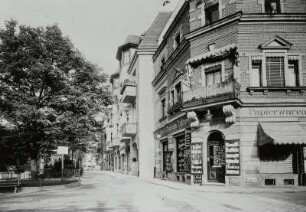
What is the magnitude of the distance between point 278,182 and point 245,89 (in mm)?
5006

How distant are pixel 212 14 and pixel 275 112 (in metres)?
6.70

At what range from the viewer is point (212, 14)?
22.0 m

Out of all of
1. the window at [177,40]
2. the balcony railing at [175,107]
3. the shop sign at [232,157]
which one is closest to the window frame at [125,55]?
the window at [177,40]

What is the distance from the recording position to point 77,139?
2433cm

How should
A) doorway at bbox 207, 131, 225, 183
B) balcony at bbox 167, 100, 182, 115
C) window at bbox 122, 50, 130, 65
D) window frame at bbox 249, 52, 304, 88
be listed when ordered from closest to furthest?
window frame at bbox 249, 52, 304, 88
doorway at bbox 207, 131, 225, 183
balcony at bbox 167, 100, 182, 115
window at bbox 122, 50, 130, 65

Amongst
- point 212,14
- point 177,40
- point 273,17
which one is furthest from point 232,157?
point 177,40

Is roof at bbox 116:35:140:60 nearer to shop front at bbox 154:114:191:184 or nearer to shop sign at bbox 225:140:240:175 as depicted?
shop front at bbox 154:114:191:184

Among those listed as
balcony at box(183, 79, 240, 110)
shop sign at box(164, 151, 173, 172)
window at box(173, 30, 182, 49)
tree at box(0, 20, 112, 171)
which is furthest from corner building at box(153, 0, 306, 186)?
tree at box(0, 20, 112, 171)

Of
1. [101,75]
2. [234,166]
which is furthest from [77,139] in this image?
[234,166]

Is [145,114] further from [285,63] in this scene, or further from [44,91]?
[285,63]

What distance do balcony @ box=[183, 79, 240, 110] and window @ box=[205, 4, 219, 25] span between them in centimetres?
401

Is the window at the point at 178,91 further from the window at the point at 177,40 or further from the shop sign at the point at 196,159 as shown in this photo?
the shop sign at the point at 196,159

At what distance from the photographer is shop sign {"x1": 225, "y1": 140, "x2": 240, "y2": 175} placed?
19.4m

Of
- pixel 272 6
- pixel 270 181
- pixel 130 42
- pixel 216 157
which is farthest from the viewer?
pixel 130 42
